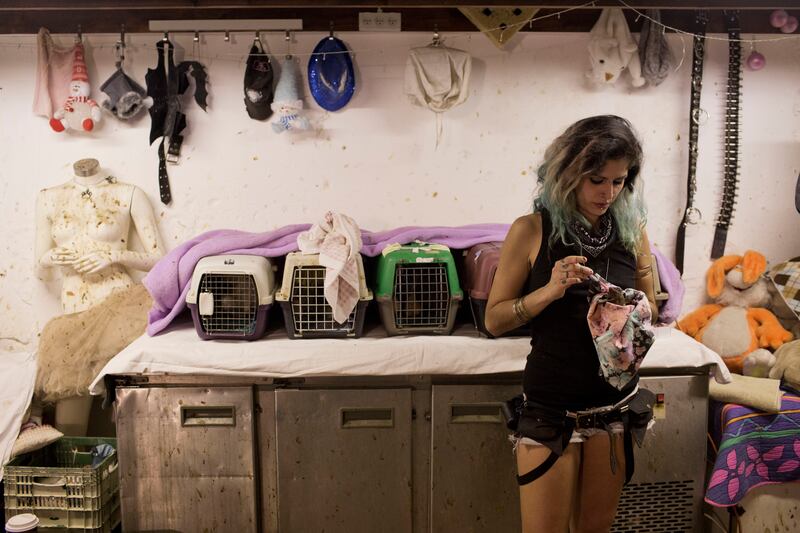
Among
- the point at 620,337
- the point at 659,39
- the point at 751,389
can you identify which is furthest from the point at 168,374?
the point at 659,39

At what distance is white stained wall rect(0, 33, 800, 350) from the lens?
10.3 feet

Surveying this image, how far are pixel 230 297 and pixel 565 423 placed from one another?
138 cm

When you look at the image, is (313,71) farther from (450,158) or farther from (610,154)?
(610,154)

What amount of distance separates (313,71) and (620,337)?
6.42ft

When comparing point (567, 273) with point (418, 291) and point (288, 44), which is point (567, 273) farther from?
point (288, 44)

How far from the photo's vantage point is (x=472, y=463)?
8.14 feet

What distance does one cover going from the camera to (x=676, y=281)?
8.83 feet

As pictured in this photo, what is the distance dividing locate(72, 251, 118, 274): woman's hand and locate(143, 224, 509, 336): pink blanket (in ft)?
1.39

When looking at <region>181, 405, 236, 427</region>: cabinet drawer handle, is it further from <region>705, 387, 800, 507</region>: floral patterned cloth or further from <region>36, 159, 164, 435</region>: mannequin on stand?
<region>705, 387, 800, 507</region>: floral patterned cloth

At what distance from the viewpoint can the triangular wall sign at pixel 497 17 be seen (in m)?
3.00

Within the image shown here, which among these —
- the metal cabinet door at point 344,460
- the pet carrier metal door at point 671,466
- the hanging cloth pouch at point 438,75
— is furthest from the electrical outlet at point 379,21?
the pet carrier metal door at point 671,466

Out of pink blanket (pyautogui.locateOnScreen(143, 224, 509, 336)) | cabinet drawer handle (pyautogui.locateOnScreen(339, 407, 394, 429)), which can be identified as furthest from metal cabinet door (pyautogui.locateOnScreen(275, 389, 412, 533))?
pink blanket (pyautogui.locateOnScreen(143, 224, 509, 336))

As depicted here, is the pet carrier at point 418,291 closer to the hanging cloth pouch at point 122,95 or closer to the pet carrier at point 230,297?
the pet carrier at point 230,297

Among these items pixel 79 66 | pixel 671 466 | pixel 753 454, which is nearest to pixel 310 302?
pixel 671 466
